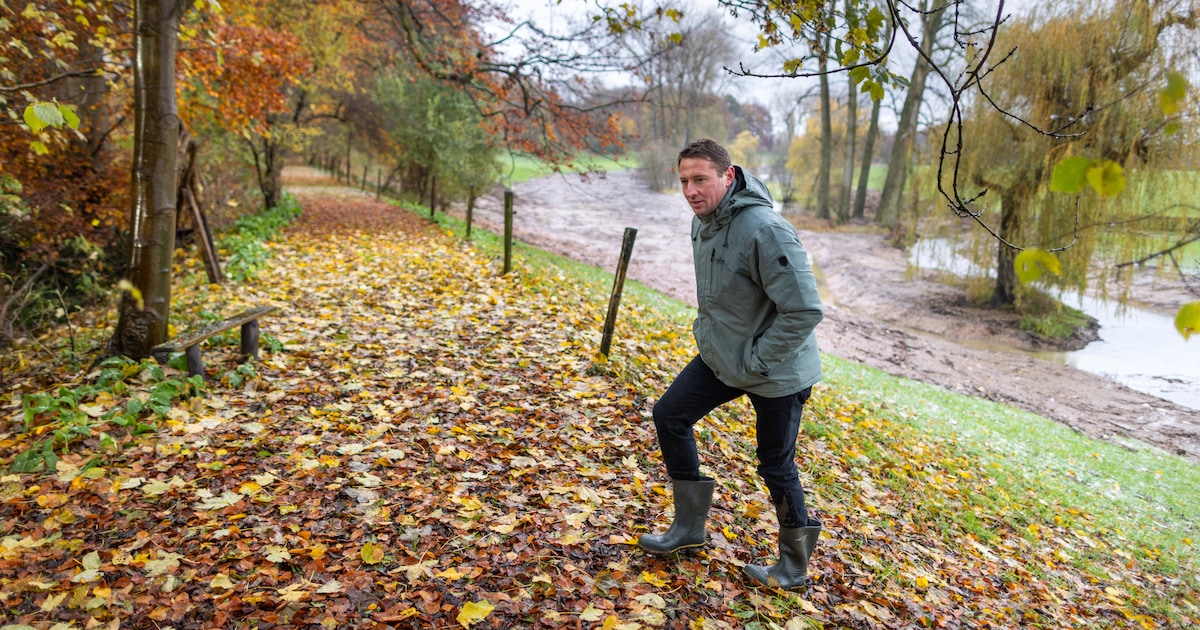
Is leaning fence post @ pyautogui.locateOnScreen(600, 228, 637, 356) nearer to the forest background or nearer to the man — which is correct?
the forest background

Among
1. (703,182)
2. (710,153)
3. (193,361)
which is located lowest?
(193,361)

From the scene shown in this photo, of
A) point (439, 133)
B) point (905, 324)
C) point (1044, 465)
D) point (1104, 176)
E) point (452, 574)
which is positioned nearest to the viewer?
point (1104, 176)

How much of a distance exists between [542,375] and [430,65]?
6327mm

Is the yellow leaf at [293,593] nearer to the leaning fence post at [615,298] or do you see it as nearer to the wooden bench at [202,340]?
the wooden bench at [202,340]

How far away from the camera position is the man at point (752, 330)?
264cm

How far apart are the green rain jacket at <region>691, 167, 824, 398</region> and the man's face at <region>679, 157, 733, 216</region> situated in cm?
5

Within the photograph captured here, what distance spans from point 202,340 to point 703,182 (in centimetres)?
414

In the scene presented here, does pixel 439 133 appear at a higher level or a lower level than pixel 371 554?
higher

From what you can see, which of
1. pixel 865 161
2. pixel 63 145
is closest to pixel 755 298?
pixel 63 145

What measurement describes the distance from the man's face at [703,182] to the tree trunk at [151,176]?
437cm

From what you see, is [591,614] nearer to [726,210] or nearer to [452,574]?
[452,574]

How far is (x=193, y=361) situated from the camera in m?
4.81

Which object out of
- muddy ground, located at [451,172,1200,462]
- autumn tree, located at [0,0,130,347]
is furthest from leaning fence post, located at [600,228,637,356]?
autumn tree, located at [0,0,130,347]

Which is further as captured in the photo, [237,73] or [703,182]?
[237,73]
